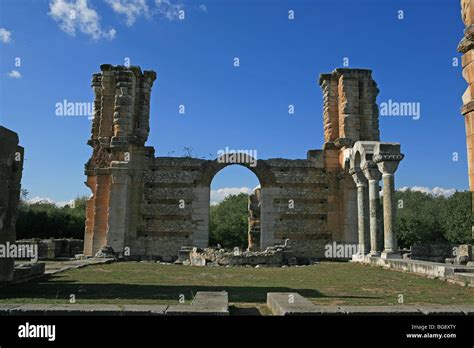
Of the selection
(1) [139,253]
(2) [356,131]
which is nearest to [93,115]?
(1) [139,253]

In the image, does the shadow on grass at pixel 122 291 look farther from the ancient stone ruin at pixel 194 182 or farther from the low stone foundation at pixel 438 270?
the ancient stone ruin at pixel 194 182

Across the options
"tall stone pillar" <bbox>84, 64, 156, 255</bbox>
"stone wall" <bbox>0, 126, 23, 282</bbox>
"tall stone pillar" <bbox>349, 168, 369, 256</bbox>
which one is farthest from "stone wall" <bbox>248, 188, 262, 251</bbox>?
"stone wall" <bbox>0, 126, 23, 282</bbox>

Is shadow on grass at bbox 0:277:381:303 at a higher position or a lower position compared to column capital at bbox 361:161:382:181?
lower

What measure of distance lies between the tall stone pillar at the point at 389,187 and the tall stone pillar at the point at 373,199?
0.71m

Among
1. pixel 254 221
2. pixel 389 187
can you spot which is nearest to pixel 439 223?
pixel 254 221

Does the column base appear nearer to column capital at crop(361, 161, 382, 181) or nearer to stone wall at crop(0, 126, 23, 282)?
column capital at crop(361, 161, 382, 181)

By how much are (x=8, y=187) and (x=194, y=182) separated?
13.2 meters

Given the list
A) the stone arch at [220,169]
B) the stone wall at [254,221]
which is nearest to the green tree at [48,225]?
the stone wall at [254,221]

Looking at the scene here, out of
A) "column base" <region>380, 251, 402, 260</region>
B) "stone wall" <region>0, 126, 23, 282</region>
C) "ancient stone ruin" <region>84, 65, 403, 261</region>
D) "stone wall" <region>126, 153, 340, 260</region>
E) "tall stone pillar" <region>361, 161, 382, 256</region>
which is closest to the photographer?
"stone wall" <region>0, 126, 23, 282</region>

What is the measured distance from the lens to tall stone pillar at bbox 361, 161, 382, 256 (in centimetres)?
1569

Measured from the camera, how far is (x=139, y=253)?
20.6 m

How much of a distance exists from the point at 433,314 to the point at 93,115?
2044cm

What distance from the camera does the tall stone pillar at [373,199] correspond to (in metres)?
15.7

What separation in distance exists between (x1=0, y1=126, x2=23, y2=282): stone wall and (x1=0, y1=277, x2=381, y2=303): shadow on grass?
0.49 metres
